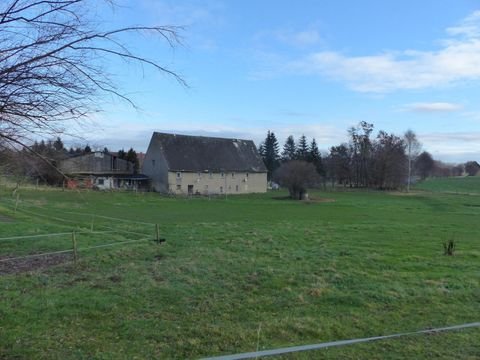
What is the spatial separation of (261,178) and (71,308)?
76967 mm

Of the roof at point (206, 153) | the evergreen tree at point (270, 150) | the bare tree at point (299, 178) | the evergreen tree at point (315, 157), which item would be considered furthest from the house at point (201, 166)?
the evergreen tree at point (270, 150)

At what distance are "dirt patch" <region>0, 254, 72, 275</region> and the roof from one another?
6085 cm

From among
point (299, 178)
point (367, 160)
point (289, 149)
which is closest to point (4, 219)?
point (299, 178)

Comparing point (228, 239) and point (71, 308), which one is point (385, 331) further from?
point (228, 239)

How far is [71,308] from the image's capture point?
7910mm

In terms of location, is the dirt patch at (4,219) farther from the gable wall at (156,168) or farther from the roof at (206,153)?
the roof at (206,153)

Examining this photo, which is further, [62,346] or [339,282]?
[339,282]

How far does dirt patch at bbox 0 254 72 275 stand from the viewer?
11.4 meters

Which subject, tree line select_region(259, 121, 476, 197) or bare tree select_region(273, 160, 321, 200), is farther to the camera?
tree line select_region(259, 121, 476, 197)

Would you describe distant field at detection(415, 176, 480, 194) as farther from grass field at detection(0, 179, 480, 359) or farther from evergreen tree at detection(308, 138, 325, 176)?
grass field at detection(0, 179, 480, 359)

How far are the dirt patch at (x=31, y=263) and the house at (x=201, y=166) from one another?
199ft

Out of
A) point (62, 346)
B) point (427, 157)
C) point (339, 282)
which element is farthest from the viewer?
point (427, 157)

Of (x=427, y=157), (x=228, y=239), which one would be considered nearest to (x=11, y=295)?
(x=228, y=239)

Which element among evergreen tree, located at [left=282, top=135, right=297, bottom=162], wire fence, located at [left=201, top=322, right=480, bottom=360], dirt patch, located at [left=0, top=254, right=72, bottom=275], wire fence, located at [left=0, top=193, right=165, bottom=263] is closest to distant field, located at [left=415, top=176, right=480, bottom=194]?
evergreen tree, located at [left=282, top=135, right=297, bottom=162]
